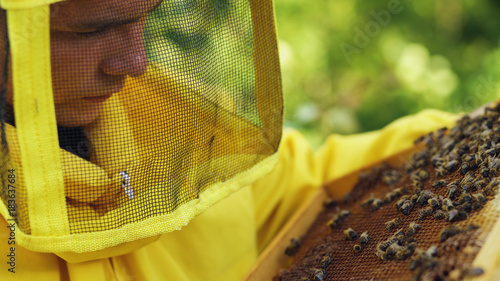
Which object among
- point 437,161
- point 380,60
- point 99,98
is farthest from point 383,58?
point 99,98

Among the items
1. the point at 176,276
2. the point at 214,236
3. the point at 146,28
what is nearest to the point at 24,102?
the point at 146,28

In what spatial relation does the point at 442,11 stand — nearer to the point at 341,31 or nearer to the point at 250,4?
the point at 341,31

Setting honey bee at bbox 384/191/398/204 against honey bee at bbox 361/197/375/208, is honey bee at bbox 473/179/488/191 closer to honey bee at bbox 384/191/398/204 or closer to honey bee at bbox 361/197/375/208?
honey bee at bbox 384/191/398/204

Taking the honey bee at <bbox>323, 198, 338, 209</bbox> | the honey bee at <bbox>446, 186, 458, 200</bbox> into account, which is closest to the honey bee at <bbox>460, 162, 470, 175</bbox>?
the honey bee at <bbox>446, 186, 458, 200</bbox>

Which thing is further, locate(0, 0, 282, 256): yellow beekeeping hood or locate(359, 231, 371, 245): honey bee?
locate(359, 231, 371, 245): honey bee

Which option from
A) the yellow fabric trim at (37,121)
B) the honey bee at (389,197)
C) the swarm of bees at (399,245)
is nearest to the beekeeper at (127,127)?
the yellow fabric trim at (37,121)
